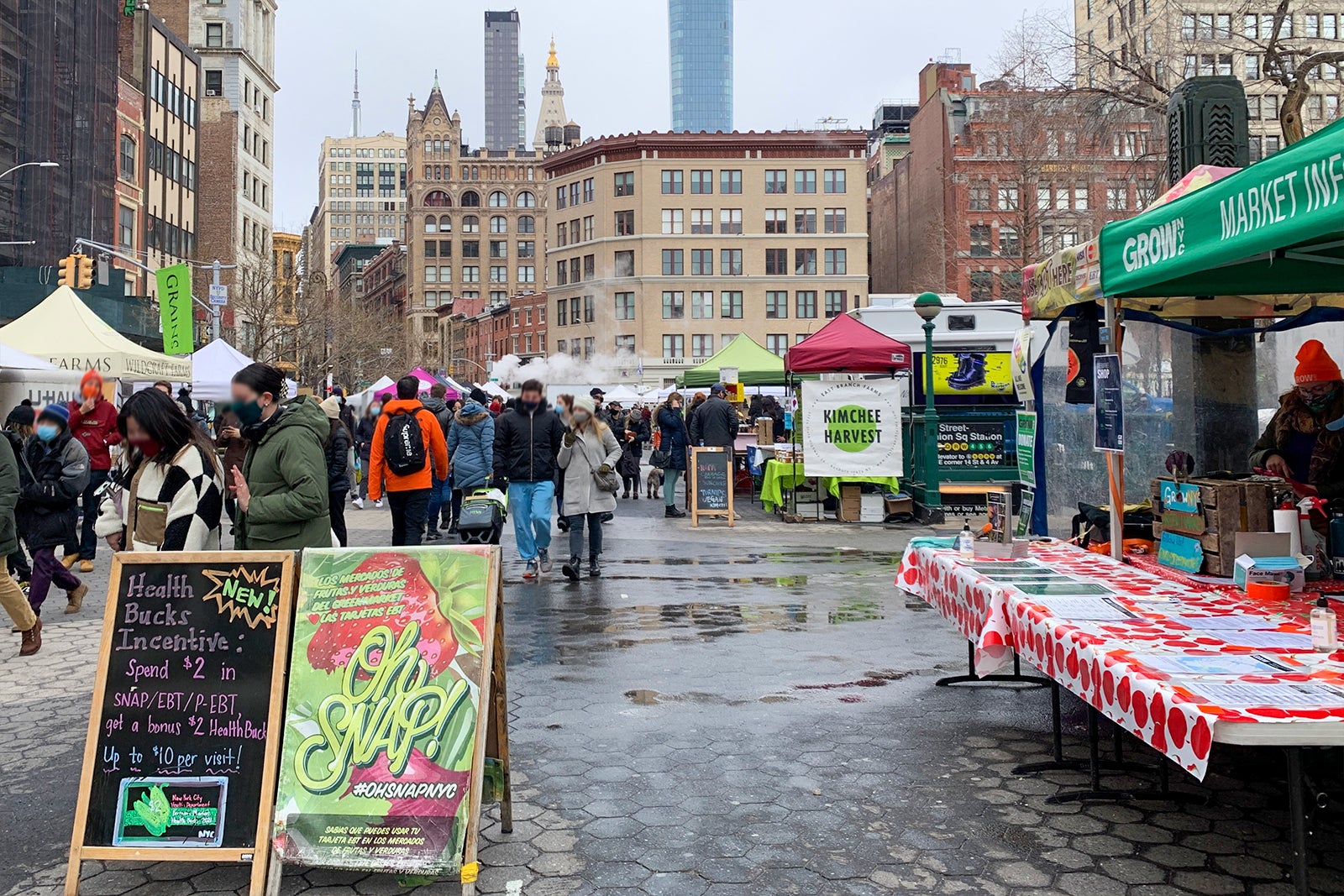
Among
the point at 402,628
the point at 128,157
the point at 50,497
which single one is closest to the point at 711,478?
the point at 50,497

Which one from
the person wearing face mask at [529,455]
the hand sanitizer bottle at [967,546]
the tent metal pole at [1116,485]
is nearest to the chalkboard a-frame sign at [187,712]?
the hand sanitizer bottle at [967,546]

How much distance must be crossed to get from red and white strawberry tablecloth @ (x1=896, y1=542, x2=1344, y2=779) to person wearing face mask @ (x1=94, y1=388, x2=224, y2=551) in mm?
3778

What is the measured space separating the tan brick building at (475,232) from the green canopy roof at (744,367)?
4309 inches

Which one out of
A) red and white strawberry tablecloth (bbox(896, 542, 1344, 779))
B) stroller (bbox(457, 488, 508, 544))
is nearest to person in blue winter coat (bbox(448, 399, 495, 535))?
stroller (bbox(457, 488, 508, 544))

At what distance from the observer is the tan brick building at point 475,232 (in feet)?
446

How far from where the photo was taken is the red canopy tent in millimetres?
16219

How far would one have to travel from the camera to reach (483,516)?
37.7ft

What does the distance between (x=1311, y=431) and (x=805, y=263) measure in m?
77.4

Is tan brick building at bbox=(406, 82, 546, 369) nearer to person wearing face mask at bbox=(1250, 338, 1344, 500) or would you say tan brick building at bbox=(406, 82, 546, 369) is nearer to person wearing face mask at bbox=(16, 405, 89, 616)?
person wearing face mask at bbox=(16, 405, 89, 616)

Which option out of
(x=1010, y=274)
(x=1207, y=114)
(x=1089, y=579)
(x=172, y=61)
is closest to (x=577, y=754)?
(x=1089, y=579)

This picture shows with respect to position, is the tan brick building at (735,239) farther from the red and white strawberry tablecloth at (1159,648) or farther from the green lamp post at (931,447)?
the red and white strawberry tablecloth at (1159,648)

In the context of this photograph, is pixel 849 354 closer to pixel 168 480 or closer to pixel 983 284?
pixel 168 480

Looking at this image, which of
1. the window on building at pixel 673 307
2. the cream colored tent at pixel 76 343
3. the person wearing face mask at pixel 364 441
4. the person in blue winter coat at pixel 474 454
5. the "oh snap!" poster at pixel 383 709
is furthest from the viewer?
the window on building at pixel 673 307

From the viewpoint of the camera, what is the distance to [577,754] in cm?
562
